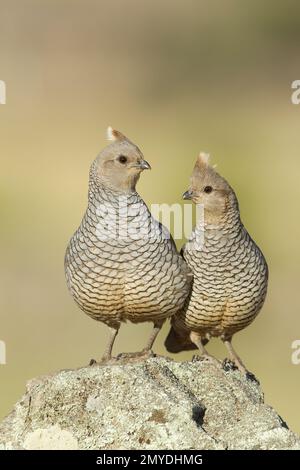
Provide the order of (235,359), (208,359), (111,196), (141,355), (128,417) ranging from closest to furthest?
1. (128,417)
2. (141,355)
3. (208,359)
4. (111,196)
5. (235,359)

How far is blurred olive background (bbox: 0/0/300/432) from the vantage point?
11.7 m

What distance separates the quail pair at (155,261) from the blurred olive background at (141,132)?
3078 millimetres

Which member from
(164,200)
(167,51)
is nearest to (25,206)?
(164,200)

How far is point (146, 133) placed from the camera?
1606cm

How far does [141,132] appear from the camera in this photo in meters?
16.0

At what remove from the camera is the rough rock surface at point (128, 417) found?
18.3 feet

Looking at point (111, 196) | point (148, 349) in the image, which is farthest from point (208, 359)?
point (111, 196)

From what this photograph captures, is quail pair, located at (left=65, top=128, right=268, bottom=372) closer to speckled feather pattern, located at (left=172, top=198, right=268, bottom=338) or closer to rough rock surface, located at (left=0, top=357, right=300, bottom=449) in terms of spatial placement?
speckled feather pattern, located at (left=172, top=198, right=268, bottom=338)

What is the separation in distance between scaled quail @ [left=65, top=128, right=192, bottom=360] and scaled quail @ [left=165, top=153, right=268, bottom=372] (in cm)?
10

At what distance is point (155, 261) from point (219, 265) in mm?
362

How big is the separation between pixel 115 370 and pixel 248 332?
652 cm

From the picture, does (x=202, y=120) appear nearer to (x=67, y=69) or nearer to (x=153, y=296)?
(x=67, y=69)

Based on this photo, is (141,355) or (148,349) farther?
(148,349)

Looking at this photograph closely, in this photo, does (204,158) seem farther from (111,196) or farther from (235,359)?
(235,359)
